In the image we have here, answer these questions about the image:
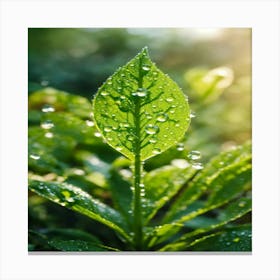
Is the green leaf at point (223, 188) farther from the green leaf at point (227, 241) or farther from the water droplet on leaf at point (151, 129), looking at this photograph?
the water droplet on leaf at point (151, 129)

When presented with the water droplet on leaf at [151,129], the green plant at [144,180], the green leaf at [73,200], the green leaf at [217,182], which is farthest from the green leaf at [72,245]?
the water droplet on leaf at [151,129]

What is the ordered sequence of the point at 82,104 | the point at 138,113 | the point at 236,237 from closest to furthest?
1. the point at 138,113
2. the point at 236,237
3. the point at 82,104

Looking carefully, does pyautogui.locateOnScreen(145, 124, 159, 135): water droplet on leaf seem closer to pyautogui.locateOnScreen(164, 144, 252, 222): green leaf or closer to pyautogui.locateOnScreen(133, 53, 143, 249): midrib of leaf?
pyautogui.locateOnScreen(133, 53, 143, 249): midrib of leaf

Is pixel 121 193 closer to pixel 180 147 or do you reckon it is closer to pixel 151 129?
pixel 180 147


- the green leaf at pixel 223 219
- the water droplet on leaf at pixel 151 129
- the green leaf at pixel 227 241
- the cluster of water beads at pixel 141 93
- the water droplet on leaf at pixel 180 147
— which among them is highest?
the cluster of water beads at pixel 141 93

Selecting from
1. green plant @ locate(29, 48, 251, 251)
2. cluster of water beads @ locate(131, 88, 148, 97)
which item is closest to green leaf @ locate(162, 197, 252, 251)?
green plant @ locate(29, 48, 251, 251)
